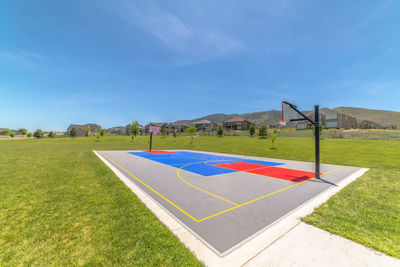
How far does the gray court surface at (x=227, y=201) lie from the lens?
3.81 metres

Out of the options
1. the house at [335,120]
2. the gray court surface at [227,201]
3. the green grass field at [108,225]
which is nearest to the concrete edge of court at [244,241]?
the gray court surface at [227,201]

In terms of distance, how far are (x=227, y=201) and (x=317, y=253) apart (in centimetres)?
288

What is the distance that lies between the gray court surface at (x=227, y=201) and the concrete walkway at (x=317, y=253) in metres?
0.57

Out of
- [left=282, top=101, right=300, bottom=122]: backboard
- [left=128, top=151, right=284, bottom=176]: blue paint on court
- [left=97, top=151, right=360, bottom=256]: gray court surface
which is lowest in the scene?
[left=128, top=151, right=284, bottom=176]: blue paint on court

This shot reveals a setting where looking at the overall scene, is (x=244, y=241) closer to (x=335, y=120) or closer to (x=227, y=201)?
(x=227, y=201)

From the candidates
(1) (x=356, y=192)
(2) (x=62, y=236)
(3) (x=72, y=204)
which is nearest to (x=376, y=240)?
(1) (x=356, y=192)

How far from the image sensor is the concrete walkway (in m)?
2.80

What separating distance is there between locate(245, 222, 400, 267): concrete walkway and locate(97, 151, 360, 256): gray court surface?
1.88ft

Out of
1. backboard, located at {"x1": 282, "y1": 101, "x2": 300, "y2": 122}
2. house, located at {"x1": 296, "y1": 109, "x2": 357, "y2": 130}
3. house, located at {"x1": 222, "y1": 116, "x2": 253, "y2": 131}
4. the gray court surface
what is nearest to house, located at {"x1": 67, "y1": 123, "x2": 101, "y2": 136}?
house, located at {"x1": 222, "y1": 116, "x2": 253, "y2": 131}

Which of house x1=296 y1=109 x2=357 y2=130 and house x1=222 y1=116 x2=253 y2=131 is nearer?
house x1=296 y1=109 x2=357 y2=130

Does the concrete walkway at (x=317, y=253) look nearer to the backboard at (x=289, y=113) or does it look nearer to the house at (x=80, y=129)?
the backboard at (x=289, y=113)

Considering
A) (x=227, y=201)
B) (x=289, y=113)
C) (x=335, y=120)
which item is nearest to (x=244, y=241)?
(x=227, y=201)

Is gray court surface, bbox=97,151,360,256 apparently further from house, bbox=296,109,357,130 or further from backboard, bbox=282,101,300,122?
house, bbox=296,109,357,130

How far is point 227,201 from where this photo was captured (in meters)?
5.59
